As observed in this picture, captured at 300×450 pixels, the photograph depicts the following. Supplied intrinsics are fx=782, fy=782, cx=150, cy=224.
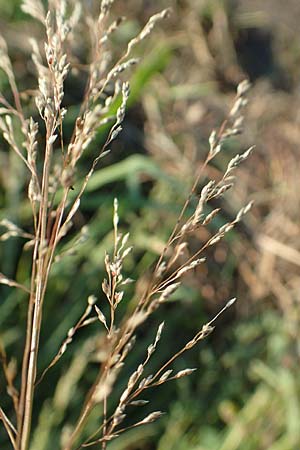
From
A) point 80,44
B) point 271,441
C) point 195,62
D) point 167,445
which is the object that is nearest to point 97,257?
point 167,445

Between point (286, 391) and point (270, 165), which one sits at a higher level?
point (270, 165)

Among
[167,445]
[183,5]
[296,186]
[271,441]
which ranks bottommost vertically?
[271,441]

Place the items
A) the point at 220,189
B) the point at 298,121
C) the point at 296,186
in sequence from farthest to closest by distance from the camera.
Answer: the point at 298,121 → the point at 296,186 → the point at 220,189

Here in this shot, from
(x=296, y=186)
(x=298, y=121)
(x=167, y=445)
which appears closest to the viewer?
(x=167, y=445)

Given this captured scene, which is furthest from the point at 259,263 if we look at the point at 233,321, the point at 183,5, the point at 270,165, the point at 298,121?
the point at 183,5

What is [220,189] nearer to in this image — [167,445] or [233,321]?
[167,445]

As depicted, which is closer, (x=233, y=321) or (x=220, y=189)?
(x=220, y=189)
